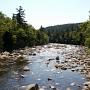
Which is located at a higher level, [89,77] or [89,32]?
[89,32]

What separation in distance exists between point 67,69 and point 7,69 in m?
9.52

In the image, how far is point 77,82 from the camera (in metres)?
34.4

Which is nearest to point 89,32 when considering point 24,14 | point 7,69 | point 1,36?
point 1,36

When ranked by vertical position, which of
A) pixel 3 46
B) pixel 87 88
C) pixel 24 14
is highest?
pixel 24 14

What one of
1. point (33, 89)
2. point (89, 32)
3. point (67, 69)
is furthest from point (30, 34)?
point (33, 89)

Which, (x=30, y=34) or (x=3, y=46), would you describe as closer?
(x=3, y=46)

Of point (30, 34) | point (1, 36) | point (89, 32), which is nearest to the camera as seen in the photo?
point (89, 32)

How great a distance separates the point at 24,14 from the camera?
120 m

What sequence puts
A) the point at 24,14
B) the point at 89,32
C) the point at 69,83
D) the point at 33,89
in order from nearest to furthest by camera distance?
the point at 33,89, the point at 69,83, the point at 89,32, the point at 24,14

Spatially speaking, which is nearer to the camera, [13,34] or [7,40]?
[7,40]

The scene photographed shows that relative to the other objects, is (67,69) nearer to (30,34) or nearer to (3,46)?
(3,46)

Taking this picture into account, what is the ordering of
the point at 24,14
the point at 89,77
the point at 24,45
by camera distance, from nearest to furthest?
the point at 89,77
the point at 24,45
the point at 24,14

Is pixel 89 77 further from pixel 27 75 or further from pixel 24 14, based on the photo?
pixel 24 14

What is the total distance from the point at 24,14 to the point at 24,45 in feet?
81.0
